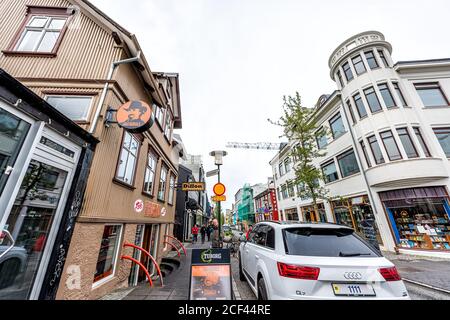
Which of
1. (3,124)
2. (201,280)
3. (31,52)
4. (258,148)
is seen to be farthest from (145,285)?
(258,148)

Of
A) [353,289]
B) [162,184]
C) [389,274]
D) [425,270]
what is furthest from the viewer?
[162,184]

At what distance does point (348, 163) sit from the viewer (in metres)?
13.7

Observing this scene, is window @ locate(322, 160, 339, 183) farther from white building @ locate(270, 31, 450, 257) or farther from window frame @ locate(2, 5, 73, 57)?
window frame @ locate(2, 5, 73, 57)

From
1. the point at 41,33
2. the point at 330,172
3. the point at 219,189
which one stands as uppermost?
the point at 41,33

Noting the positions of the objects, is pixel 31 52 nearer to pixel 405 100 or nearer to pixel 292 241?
pixel 292 241

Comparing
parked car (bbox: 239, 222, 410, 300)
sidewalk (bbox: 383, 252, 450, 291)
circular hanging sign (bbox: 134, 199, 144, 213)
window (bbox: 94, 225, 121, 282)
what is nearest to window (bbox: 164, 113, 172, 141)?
circular hanging sign (bbox: 134, 199, 144, 213)

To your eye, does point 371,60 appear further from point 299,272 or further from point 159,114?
point 299,272

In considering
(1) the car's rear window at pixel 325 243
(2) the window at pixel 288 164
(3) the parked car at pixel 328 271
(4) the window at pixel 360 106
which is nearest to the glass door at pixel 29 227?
→ (3) the parked car at pixel 328 271

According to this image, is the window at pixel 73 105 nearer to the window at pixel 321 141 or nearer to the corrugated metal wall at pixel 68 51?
the corrugated metal wall at pixel 68 51

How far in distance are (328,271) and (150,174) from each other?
24.8ft

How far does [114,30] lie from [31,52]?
2559mm

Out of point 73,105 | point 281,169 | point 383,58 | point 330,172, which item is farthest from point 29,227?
point 281,169

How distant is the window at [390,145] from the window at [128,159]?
14596 mm

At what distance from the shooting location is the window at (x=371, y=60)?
510 inches
